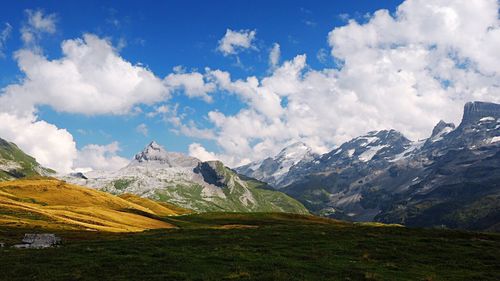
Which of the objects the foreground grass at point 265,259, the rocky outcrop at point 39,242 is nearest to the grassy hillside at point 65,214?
the foreground grass at point 265,259

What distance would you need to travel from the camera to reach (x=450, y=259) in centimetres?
5462

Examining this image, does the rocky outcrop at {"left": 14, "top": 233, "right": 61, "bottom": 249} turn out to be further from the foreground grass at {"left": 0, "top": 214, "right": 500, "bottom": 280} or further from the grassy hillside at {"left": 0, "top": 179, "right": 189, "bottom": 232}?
the grassy hillside at {"left": 0, "top": 179, "right": 189, "bottom": 232}

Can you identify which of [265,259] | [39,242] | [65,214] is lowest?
[39,242]

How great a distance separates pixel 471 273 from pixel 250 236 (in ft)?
108

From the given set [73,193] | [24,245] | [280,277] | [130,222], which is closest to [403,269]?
[280,277]

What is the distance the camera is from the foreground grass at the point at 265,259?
39438 mm

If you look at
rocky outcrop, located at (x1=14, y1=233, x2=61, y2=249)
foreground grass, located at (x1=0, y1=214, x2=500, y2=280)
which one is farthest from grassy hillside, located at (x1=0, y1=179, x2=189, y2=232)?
rocky outcrop, located at (x1=14, y1=233, x2=61, y2=249)

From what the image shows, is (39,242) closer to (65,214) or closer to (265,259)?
(265,259)

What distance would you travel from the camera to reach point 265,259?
48.2m

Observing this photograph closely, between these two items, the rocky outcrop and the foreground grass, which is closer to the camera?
the foreground grass

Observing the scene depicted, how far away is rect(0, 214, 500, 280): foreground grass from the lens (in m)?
39.4

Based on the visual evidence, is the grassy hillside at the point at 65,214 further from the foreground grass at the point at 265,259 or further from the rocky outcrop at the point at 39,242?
the rocky outcrop at the point at 39,242

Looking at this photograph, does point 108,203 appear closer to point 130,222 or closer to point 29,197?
point 29,197

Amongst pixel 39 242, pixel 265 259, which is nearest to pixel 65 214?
pixel 39 242
